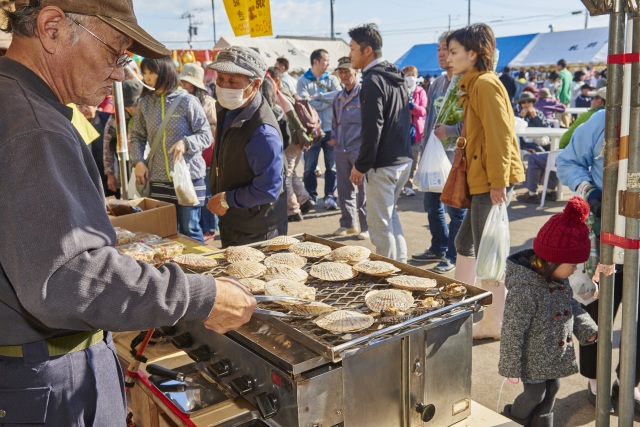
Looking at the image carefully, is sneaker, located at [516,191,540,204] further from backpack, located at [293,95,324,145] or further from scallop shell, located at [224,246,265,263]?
scallop shell, located at [224,246,265,263]

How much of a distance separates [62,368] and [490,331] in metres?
3.17

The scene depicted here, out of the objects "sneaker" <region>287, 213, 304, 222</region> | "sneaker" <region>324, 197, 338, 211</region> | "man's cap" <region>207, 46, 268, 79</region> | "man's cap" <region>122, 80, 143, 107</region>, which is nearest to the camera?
"man's cap" <region>207, 46, 268, 79</region>

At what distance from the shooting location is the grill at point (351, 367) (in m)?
1.61

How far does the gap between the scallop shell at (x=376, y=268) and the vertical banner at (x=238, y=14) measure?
10.8 ft

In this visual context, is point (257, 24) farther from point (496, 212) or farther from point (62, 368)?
point (62, 368)

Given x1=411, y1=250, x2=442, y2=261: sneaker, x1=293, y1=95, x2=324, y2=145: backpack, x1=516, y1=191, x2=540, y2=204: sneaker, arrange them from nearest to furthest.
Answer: x1=411, y1=250, x2=442, y2=261: sneaker → x1=293, y1=95, x2=324, y2=145: backpack → x1=516, y1=191, x2=540, y2=204: sneaker

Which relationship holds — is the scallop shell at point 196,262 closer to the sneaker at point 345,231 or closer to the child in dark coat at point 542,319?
the child in dark coat at point 542,319

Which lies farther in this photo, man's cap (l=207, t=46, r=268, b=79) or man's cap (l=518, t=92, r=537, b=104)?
man's cap (l=518, t=92, r=537, b=104)

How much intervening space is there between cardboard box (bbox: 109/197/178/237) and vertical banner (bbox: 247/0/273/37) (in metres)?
1.90

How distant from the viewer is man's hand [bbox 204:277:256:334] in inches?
61.4

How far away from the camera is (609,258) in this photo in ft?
6.46

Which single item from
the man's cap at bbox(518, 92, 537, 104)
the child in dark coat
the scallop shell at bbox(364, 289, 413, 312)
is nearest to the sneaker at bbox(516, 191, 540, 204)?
the man's cap at bbox(518, 92, 537, 104)

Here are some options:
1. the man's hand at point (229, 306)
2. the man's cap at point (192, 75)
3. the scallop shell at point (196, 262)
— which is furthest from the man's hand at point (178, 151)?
the man's hand at point (229, 306)

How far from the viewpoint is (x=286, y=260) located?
247 centimetres
